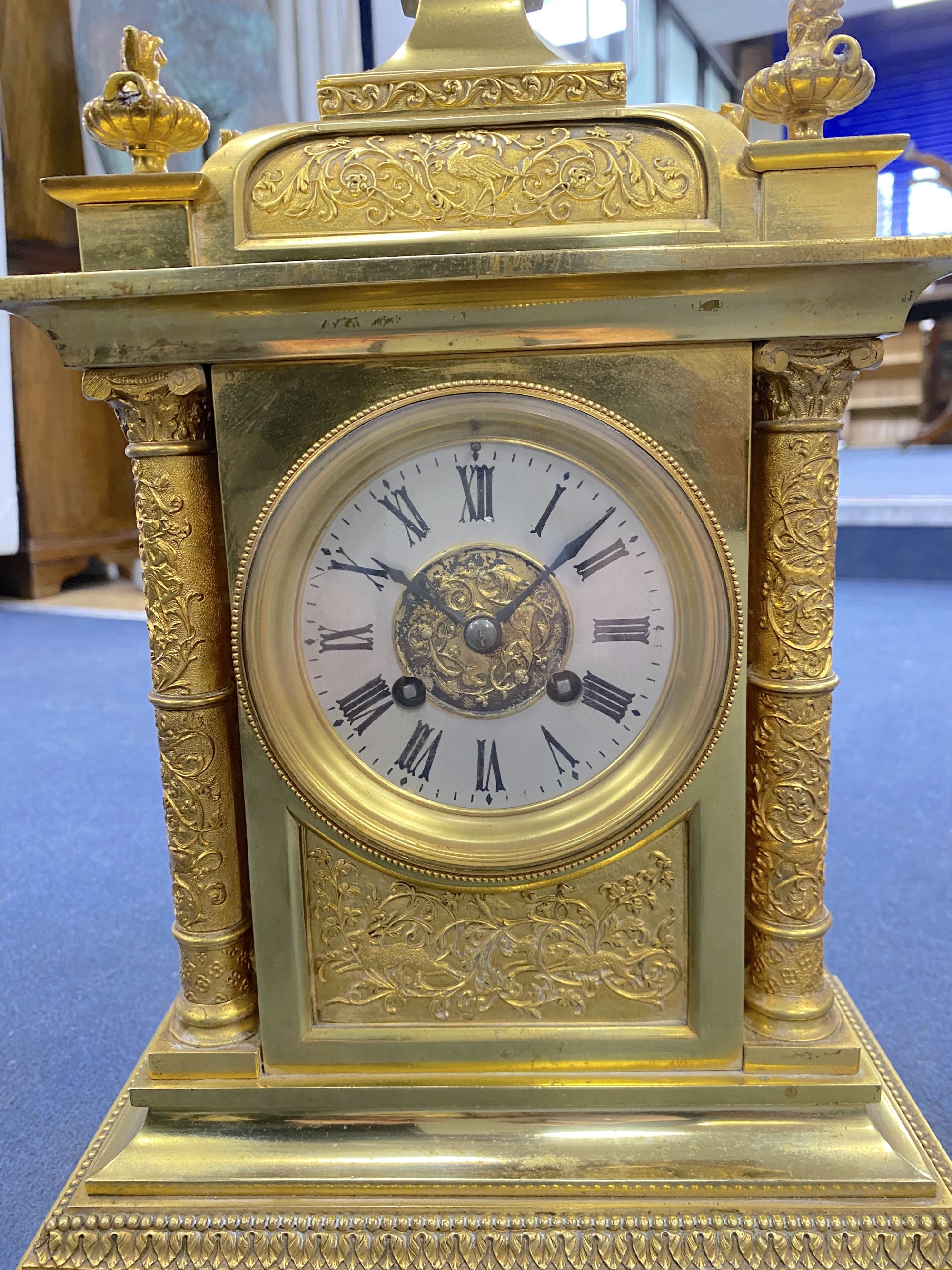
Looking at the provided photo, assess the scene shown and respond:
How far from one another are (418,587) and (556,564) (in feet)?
0.45

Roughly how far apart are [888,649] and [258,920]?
9.11ft

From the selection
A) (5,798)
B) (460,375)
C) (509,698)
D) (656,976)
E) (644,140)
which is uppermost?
(644,140)

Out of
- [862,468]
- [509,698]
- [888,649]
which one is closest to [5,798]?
[509,698]

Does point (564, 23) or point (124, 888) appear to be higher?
point (564, 23)

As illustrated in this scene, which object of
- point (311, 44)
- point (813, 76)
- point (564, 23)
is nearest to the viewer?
point (813, 76)

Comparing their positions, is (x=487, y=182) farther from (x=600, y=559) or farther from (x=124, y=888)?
(x=124, y=888)

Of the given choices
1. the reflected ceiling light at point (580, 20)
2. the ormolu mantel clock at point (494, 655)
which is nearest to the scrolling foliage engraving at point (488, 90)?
the ormolu mantel clock at point (494, 655)

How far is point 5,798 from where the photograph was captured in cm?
232

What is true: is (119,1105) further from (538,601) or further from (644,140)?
(644,140)

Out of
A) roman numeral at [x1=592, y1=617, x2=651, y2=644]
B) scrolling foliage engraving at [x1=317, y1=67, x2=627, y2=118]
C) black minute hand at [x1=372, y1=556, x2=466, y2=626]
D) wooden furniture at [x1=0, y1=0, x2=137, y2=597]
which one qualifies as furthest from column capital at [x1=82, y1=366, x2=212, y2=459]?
wooden furniture at [x1=0, y1=0, x2=137, y2=597]

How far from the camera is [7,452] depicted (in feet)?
14.1

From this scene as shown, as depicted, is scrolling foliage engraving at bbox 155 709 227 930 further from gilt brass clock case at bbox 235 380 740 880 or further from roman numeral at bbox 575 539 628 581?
roman numeral at bbox 575 539 628 581

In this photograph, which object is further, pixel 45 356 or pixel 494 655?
pixel 45 356

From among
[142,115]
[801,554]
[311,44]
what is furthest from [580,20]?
[801,554]
